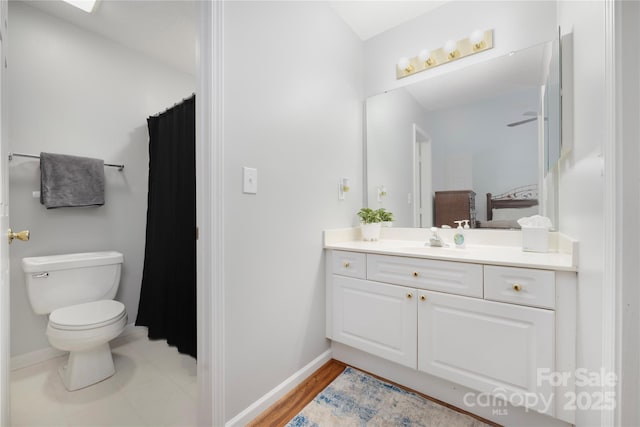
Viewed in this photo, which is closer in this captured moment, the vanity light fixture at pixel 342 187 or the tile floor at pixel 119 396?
the tile floor at pixel 119 396

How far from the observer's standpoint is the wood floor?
1256 mm

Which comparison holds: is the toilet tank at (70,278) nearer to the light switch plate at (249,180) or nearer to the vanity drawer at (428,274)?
the light switch plate at (249,180)

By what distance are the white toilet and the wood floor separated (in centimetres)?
102

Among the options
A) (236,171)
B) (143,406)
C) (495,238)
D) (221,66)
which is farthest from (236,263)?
(495,238)

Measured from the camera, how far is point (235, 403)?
1188 mm

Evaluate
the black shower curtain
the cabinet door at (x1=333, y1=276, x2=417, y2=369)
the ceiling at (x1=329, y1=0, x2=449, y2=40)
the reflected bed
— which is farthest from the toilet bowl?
the ceiling at (x1=329, y1=0, x2=449, y2=40)

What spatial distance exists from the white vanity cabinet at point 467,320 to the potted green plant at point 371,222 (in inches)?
13.1

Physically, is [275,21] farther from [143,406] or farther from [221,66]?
[143,406]

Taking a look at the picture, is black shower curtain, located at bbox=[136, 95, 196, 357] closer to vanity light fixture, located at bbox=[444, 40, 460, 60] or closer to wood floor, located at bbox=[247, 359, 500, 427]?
wood floor, located at bbox=[247, 359, 500, 427]

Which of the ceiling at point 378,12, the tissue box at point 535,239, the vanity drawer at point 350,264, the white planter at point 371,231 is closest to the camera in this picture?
the tissue box at point 535,239

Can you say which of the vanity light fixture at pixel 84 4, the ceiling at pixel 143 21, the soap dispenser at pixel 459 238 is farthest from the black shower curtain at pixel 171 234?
the soap dispenser at pixel 459 238

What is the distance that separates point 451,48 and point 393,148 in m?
0.71

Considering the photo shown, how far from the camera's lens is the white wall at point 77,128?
68.7 inches

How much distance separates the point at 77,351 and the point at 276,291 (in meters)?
1.21
